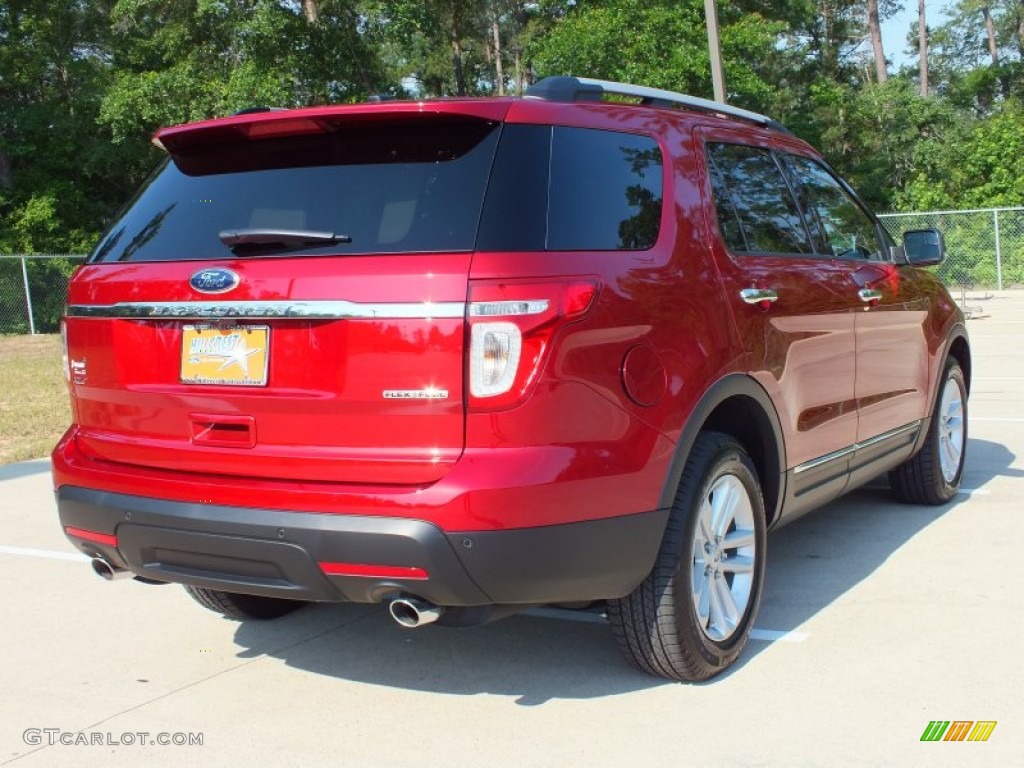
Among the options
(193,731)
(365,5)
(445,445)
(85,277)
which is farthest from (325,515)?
(365,5)

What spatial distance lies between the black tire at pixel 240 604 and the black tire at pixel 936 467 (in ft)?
10.7

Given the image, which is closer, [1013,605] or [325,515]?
[325,515]

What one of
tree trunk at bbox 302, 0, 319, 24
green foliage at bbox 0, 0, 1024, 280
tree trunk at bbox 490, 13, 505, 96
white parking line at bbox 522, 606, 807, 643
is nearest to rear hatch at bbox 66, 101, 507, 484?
white parking line at bbox 522, 606, 807, 643

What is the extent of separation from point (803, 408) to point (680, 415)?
1.06m

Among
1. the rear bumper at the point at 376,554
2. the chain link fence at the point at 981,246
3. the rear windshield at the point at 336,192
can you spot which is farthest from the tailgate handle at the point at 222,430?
the chain link fence at the point at 981,246

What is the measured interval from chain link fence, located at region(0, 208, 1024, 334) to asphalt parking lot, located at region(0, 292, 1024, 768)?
2055 centimetres

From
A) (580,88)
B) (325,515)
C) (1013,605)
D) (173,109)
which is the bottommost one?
(1013,605)

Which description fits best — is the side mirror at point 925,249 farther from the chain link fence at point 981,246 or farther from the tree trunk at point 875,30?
the tree trunk at point 875,30

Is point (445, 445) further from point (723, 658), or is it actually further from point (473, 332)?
point (723, 658)

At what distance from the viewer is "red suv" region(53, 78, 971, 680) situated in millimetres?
2992

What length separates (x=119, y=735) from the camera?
3.48m

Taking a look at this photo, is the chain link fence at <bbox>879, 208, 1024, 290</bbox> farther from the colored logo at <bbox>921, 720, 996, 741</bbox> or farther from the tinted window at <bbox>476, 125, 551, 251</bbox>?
the tinted window at <bbox>476, 125, 551, 251</bbox>


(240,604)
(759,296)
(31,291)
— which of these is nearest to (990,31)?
(31,291)

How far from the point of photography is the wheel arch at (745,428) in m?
3.40
